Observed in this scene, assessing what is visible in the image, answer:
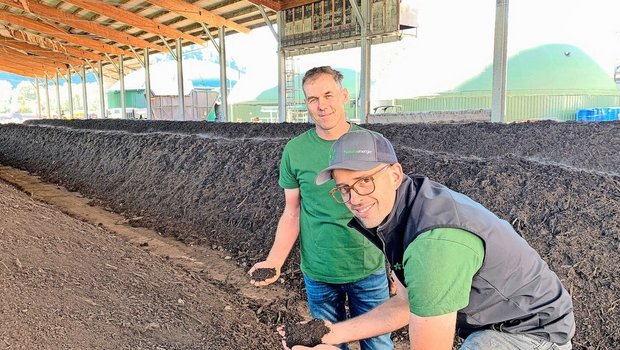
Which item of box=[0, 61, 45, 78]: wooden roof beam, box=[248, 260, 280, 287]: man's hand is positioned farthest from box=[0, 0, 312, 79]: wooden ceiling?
box=[248, 260, 280, 287]: man's hand

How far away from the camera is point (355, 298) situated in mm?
2658

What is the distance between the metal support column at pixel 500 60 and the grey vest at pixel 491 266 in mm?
10843

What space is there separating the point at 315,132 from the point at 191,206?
5.70 metres

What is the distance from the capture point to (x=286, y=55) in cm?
1858

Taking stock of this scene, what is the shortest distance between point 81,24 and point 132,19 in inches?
153

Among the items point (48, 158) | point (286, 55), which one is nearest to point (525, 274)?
point (48, 158)

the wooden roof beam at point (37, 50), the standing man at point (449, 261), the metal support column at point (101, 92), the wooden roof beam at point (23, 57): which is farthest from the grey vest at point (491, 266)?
the wooden roof beam at point (23, 57)

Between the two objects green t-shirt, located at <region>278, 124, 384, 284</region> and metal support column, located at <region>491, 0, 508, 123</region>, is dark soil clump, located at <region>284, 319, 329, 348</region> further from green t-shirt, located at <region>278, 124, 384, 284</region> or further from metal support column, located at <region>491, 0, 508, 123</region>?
metal support column, located at <region>491, 0, 508, 123</region>

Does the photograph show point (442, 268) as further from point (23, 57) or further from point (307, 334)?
point (23, 57)

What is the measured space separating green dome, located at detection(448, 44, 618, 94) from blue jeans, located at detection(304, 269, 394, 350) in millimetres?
24702

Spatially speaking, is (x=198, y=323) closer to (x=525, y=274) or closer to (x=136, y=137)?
(x=525, y=274)

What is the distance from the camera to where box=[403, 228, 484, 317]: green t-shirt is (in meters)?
1.27

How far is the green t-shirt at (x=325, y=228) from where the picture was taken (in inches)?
100

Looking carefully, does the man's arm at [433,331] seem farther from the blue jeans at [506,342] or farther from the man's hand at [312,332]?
the man's hand at [312,332]
